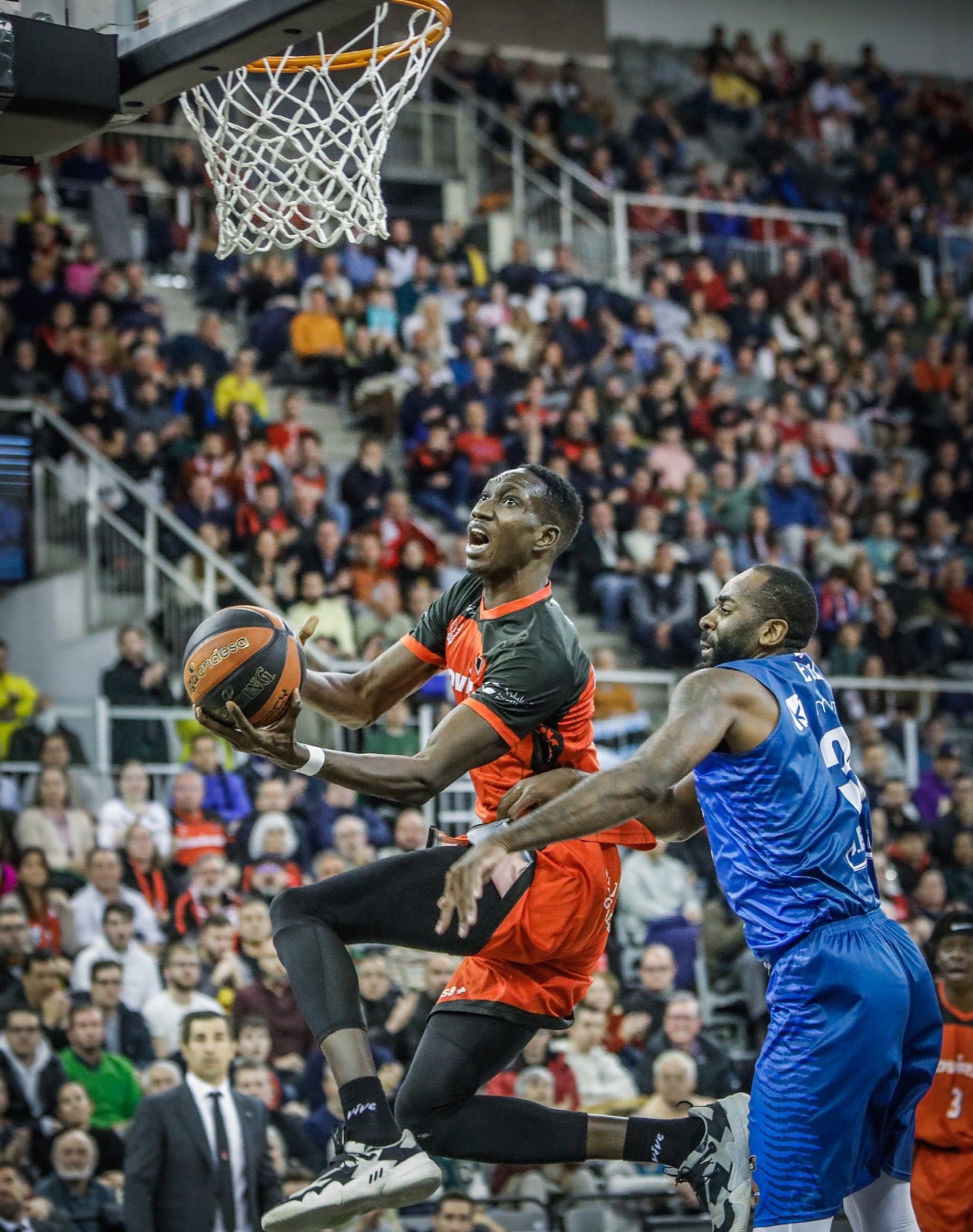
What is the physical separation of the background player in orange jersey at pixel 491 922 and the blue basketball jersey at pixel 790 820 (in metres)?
0.47

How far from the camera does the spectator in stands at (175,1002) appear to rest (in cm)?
903

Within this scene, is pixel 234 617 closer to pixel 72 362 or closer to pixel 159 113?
pixel 72 362

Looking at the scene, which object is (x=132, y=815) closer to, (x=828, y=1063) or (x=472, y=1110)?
(x=472, y=1110)

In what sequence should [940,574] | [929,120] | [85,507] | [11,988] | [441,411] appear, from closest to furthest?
[11,988]
[85,507]
[441,411]
[940,574]
[929,120]

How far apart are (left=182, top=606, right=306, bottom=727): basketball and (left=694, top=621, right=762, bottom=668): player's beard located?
1217mm

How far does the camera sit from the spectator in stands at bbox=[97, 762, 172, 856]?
10.3m

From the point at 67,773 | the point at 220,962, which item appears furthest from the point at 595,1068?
the point at 67,773

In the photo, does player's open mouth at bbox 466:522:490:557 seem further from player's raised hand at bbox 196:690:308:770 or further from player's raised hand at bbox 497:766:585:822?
player's raised hand at bbox 196:690:308:770

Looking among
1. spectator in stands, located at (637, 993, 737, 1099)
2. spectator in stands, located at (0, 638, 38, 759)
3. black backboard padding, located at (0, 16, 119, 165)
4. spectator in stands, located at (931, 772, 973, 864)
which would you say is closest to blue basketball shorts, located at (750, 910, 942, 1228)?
black backboard padding, located at (0, 16, 119, 165)

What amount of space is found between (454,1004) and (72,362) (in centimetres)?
915

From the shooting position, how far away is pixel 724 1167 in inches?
210

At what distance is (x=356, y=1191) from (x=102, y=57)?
10.6ft

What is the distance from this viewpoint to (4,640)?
13.3 m

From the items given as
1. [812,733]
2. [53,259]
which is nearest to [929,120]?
[53,259]
